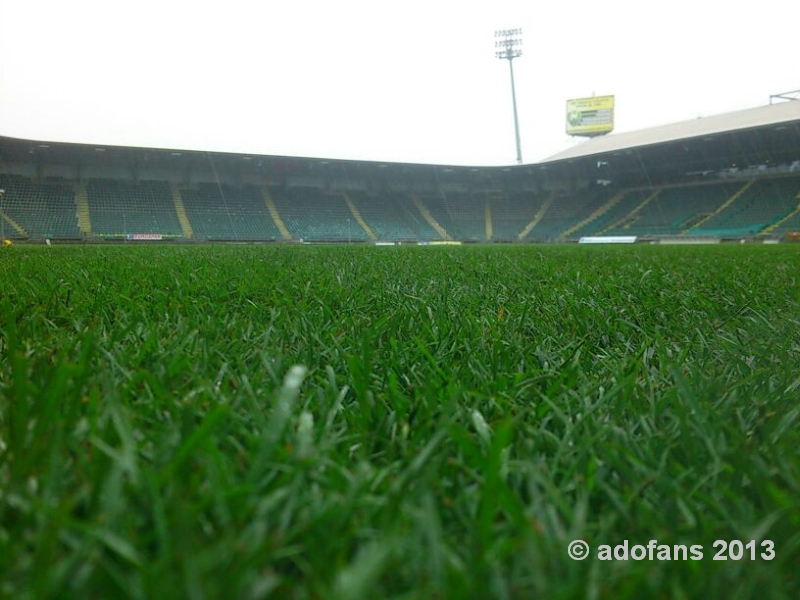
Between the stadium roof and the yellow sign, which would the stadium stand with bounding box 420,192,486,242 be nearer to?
the stadium roof

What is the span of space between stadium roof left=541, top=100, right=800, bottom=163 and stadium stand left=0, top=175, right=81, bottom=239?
982 inches

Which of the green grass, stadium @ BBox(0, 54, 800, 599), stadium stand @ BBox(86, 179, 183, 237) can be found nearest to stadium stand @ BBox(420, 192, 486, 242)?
stadium stand @ BBox(86, 179, 183, 237)

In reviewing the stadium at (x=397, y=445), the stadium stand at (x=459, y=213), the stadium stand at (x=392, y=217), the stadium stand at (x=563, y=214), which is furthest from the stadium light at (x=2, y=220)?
the stadium stand at (x=563, y=214)

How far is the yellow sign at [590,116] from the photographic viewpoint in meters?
45.9

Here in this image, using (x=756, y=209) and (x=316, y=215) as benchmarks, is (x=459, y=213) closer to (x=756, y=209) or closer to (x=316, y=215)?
(x=316, y=215)

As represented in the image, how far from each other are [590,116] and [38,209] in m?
40.7

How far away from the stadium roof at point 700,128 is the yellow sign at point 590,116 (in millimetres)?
11775

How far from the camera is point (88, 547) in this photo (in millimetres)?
334

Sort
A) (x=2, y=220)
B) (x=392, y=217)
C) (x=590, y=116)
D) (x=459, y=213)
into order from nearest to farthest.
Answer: (x=2, y=220) → (x=392, y=217) → (x=459, y=213) → (x=590, y=116)

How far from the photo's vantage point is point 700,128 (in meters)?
28.8

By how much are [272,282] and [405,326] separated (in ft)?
Answer: 4.12

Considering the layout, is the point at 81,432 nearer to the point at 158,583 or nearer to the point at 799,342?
the point at 158,583

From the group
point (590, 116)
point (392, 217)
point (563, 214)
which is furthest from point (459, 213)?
point (590, 116)

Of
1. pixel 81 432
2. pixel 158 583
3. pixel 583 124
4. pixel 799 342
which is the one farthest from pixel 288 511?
pixel 583 124
